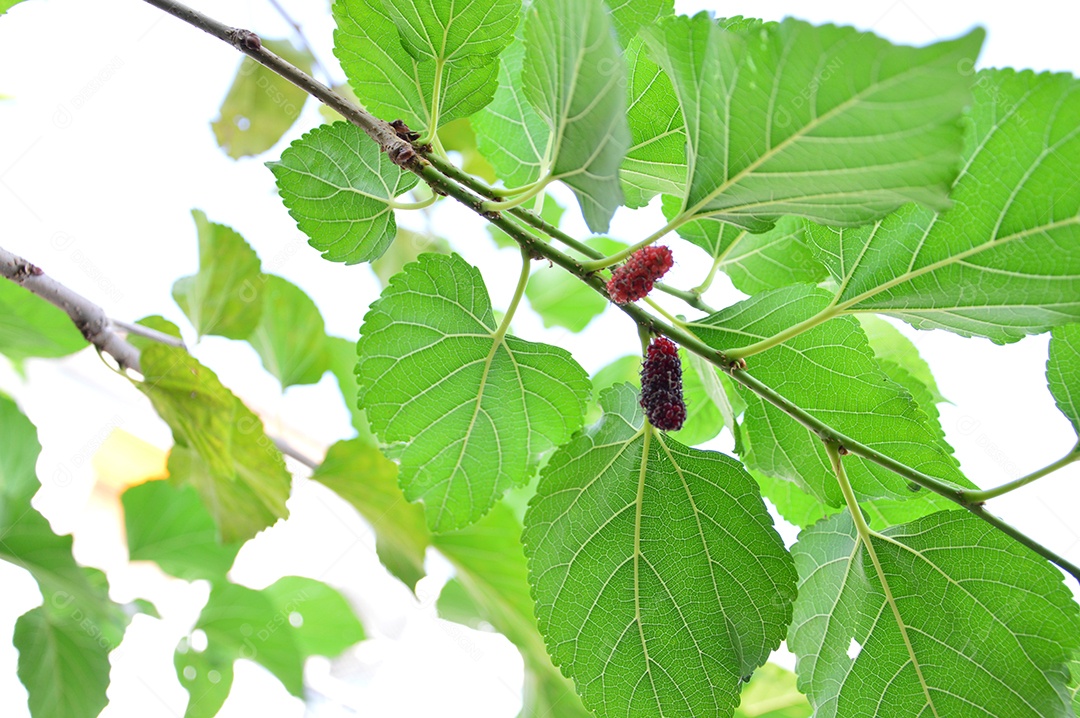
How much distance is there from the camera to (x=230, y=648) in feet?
2.79

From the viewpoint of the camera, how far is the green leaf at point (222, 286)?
0.75 meters

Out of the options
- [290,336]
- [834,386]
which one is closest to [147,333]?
[290,336]

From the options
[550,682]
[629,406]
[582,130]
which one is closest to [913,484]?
[629,406]

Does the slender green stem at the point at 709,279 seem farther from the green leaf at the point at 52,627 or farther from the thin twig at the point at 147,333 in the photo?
the green leaf at the point at 52,627

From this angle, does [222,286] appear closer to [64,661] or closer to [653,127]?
[64,661]

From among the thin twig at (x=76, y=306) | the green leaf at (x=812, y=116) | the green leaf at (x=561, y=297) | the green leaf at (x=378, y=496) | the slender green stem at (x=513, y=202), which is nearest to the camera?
the green leaf at (x=812, y=116)

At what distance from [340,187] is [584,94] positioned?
168mm

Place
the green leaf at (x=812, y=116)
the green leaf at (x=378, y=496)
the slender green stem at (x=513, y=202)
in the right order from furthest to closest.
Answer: the green leaf at (x=378, y=496) < the slender green stem at (x=513, y=202) < the green leaf at (x=812, y=116)

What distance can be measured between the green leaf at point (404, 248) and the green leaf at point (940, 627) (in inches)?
25.5

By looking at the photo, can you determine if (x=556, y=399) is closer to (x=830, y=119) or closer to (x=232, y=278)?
(x=830, y=119)

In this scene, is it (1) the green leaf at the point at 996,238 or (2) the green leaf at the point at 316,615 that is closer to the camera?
(1) the green leaf at the point at 996,238

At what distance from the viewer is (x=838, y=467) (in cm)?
44

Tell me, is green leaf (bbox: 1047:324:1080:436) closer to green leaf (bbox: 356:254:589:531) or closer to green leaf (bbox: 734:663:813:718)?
green leaf (bbox: 356:254:589:531)

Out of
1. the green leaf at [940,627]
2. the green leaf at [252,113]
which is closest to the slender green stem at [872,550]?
the green leaf at [940,627]
